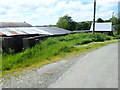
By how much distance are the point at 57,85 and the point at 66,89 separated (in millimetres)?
532

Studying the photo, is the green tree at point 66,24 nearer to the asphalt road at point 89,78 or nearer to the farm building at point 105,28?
the farm building at point 105,28

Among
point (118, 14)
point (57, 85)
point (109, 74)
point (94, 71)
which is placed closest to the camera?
point (57, 85)

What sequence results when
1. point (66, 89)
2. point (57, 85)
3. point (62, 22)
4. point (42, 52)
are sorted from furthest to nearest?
point (62, 22)
point (42, 52)
point (57, 85)
point (66, 89)

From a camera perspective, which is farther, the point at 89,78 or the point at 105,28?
the point at 105,28

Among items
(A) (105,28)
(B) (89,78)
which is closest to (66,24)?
(A) (105,28)

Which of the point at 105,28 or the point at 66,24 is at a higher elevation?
the point at 66,24

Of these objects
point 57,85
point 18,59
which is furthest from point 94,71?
point 18,59

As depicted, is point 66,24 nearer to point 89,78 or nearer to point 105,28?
point 105,28

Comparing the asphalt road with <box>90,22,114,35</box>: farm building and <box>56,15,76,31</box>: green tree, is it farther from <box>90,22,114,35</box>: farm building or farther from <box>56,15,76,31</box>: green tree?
<box>56,15,76,31</box>: green tree

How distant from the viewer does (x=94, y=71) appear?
863 cm

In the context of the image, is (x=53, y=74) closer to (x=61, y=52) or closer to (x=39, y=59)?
(x=39, y=59)

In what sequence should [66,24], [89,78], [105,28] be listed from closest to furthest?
[89,78] → [105,28] → [66,24]

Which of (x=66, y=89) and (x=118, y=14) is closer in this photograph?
(x=66, y=89)

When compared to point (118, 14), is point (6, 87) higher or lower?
lower
